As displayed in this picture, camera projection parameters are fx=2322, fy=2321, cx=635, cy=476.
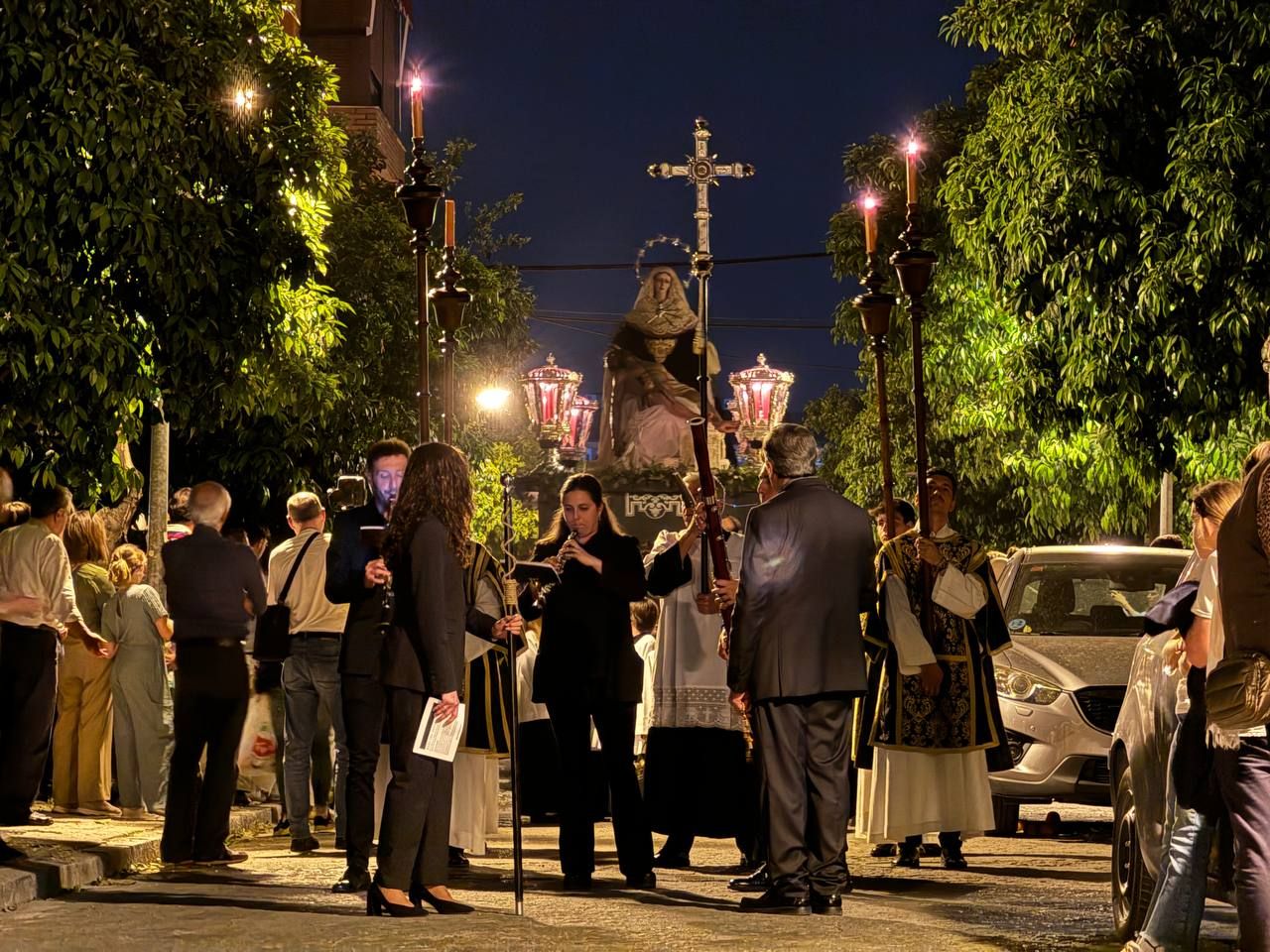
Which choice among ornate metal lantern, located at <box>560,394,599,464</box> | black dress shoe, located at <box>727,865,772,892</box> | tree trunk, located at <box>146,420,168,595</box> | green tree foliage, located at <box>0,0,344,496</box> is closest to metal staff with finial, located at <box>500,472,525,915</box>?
black dress shoe, located at <box>727,865,772,892</box>

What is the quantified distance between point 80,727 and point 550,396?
23105mm

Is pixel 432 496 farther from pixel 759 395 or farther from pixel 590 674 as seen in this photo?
pixel 759 395

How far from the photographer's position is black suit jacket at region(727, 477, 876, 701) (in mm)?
9875

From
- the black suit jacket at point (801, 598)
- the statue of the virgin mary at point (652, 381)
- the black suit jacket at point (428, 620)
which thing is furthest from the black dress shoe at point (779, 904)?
the statue of the virgin mary at point (652, 381)

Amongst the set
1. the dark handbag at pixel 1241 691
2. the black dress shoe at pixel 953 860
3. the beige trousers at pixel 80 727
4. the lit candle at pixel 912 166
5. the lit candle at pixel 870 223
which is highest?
the lit candle at pixel 912 166

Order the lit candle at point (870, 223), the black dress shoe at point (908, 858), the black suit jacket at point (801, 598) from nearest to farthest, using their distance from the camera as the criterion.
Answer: the black suit jacket at point (801, 598) → the black dress shoe at point (908, 858) → the lit candle at point (870, 223)

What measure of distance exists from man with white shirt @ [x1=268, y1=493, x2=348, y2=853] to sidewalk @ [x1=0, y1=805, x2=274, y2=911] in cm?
82

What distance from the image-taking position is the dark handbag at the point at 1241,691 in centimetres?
623

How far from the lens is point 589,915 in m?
9.57

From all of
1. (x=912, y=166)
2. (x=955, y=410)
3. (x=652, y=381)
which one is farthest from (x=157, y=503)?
(x=652, y=381)

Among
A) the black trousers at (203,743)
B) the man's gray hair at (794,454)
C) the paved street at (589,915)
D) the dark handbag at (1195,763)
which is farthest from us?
the black trousers at (203,743)

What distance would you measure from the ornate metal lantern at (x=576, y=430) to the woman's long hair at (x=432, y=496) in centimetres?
2862

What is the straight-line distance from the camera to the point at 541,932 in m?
8.93

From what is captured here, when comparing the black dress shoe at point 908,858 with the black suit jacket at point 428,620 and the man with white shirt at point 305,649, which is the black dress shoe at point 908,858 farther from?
the black suit jacket at point 428,620
